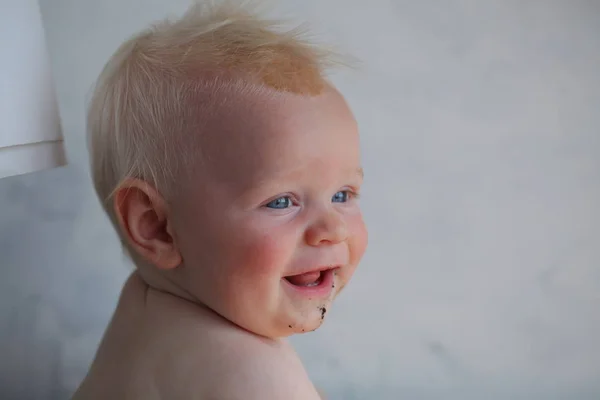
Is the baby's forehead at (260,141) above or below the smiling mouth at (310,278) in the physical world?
above

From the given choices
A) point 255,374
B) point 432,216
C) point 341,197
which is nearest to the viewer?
point 255,374

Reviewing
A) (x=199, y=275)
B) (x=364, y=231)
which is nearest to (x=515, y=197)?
(x=364, y=231)

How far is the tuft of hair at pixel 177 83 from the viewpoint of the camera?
0.65 m

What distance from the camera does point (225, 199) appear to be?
649 mm

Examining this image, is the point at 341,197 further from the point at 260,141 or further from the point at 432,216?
the point at 432,216

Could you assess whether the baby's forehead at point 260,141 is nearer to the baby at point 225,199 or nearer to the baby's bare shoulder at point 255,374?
the baby at point 225,199

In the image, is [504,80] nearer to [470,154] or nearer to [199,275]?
[470,154]

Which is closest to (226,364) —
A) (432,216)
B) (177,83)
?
(177,83)

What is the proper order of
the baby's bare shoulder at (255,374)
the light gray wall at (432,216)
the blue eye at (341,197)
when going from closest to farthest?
the baby's bare shoulder at (255,374)
the blue eye at (341,197)
the light gray wall at (432,216)

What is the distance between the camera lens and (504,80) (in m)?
1.09

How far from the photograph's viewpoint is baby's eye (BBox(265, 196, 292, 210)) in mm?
660

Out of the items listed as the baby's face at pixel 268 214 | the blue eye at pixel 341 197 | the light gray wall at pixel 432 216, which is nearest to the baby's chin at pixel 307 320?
the baby's face at pixel 268 214

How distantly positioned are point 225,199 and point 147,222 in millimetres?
88

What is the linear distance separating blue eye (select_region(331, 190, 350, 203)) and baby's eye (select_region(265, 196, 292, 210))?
0.06m
